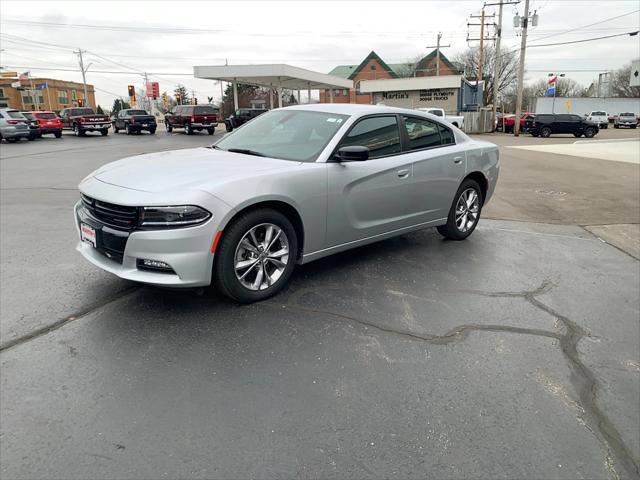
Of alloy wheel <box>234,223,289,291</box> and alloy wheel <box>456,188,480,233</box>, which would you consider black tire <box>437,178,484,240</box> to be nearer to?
alloy wheel <box>456,188,480,233</box>

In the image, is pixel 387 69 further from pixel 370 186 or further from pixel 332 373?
pixel 332 373

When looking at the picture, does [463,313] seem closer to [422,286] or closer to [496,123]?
[422,286]

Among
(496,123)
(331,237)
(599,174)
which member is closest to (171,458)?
(331,237)

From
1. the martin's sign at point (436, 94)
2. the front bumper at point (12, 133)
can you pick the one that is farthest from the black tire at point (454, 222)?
the martin's sign at point (436, 94)

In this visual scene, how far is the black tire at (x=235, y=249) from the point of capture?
3.69 metres

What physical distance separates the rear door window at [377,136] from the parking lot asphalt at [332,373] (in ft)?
3.87

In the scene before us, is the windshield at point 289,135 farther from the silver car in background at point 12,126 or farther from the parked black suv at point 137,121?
the parked black suv at point 137,121

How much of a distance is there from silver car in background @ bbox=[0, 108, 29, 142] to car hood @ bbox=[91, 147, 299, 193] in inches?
1032

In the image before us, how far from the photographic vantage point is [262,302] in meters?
4.05

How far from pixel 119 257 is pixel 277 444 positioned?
6.41ft

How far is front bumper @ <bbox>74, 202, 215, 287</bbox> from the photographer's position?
3.45 metres

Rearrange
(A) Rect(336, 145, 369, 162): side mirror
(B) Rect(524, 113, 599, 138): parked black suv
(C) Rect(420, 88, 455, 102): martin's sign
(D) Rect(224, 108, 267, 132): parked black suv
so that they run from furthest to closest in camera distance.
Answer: (C) Rect(420, 88, 455, 102): martin's sign → (B) Rect(524, 113, 599, 138): parked black suv → (D) Rect(224, 108, 267, 132): parked black suv → (A) Rect(336, 145, 369, 162): side mirror

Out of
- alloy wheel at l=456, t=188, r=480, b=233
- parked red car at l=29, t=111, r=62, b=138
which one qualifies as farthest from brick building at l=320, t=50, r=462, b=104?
alloy wheel at l=456, t=188, r=480, b=233

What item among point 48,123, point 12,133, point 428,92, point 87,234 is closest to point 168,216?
point 87,234
